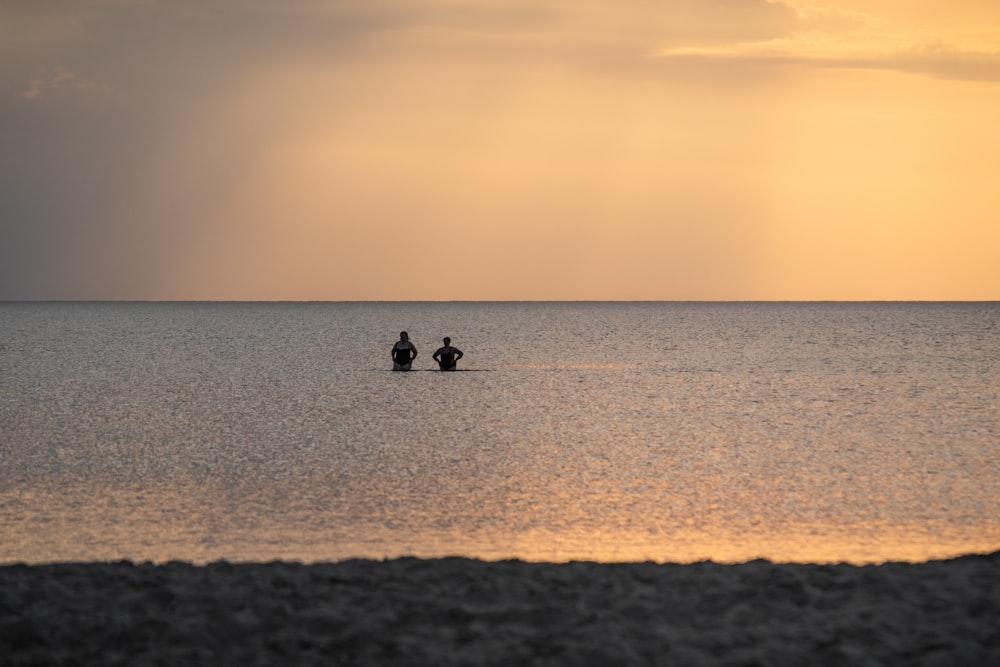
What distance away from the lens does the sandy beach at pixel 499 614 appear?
9.62m

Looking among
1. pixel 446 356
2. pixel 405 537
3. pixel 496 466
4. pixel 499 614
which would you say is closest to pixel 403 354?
pixel 446 356

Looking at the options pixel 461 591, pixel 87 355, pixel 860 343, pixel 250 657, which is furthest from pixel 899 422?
pixel 860 343

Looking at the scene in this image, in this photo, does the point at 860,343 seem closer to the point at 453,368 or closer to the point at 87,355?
the point at 453,368

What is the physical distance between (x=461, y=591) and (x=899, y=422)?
970 inches

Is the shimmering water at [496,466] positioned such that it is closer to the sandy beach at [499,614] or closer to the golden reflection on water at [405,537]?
the golden reflection on water at [405,537]

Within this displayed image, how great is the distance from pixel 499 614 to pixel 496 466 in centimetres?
1327

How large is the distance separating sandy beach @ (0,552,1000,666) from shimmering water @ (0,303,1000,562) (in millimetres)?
2597

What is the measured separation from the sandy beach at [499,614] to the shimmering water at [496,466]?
2597mm

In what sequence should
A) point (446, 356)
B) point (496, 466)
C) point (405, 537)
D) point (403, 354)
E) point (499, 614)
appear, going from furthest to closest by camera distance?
point (446, 356) < point (403, 354) < point (496, 466) < point (405, 537) < point (499, 614)

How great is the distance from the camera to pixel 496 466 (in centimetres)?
2397

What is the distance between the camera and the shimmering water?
1598 centimetres

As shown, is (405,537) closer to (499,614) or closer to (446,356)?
(499,614)

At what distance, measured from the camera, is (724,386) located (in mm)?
48000

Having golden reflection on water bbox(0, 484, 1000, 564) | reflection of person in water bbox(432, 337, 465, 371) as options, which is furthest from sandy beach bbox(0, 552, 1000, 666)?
reflection of person in water bbox(432, 337, 465, 371)
